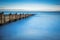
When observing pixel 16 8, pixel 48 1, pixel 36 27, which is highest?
pixel 48 1

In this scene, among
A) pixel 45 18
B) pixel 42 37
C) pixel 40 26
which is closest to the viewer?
pixel 42 37

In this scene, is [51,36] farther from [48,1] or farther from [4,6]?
[4,6]

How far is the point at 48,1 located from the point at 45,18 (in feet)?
1.31

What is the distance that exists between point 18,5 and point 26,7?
0.39ft

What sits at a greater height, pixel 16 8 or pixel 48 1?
pixel 48 1

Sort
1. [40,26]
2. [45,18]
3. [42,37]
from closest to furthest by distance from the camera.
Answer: [42,37] → [40,26] → [45,18]

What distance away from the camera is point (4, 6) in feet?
5.61

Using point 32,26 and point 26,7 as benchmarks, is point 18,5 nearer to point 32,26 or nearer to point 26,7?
point 26,7

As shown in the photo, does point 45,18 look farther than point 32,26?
Yes

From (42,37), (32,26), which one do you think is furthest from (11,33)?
(42,37)

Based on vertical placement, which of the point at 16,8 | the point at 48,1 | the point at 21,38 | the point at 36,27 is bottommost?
the point at 21,38

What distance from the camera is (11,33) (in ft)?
5.75

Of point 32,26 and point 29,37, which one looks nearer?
point 29,37

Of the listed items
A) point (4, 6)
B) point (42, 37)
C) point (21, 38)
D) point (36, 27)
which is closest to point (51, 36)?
point (42, 37)
